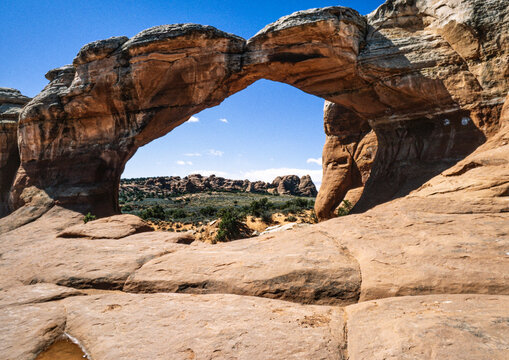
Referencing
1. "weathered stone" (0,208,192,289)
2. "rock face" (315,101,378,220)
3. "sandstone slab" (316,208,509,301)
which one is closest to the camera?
"sandstone slab" (316,208,509,301)

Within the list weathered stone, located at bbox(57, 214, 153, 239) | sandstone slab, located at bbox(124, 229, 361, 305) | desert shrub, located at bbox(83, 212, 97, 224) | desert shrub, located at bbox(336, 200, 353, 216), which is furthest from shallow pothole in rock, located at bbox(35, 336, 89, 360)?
desert shrub, located at bbox(336, 200, 353, 216)

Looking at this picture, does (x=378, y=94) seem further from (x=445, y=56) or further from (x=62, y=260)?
(x=62, y=260)

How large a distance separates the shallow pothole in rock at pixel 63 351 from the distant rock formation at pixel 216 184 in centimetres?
6367

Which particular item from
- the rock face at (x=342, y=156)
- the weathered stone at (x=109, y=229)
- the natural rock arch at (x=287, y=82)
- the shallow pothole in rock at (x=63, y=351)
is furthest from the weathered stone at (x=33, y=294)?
the rock face at (x=342, y=156)

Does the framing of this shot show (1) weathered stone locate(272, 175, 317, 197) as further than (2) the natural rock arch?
Yes

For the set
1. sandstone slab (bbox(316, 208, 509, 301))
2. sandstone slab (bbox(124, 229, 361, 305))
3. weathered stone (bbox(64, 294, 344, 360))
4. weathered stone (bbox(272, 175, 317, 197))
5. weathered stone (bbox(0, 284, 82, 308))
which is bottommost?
weathered stone (bbox(272, 175, 317, 197))

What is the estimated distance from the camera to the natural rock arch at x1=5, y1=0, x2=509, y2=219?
10781 mm

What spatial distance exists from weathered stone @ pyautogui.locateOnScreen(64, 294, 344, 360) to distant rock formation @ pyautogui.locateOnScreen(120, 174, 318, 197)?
63.4 metres

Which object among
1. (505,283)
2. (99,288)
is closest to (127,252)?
(99,288)

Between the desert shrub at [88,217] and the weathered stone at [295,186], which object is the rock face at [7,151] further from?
the weathered stone at [295,186]

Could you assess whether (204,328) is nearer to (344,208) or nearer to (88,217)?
(88,217)

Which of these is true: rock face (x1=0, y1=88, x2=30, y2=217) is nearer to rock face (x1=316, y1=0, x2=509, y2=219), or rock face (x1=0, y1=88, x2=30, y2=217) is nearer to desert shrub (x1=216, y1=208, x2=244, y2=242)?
desert shrub (x1=216, y1=208, x2=244, y2=242)

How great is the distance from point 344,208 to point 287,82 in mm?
8573

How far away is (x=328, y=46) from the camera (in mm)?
12281
